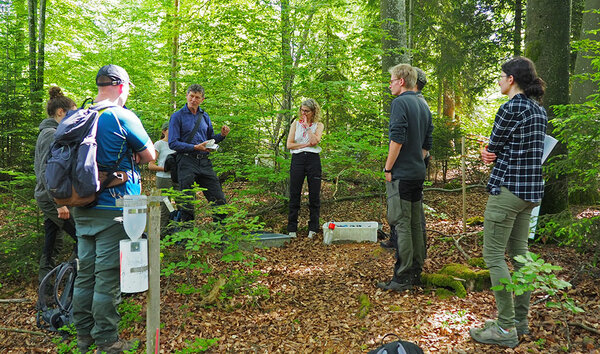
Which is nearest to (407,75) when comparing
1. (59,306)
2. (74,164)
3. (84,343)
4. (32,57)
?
(74,164)

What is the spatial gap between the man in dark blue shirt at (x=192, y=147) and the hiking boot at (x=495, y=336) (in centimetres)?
331

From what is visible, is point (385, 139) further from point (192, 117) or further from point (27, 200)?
point (27, 200)

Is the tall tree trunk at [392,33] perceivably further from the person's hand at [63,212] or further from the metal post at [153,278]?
the metal post at [153,278]

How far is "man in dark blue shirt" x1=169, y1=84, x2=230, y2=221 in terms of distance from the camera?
493 centimetres

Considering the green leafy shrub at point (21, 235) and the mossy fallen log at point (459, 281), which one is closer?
the mossy fallen log at point (459, 281)

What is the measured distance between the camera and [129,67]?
9.58 m

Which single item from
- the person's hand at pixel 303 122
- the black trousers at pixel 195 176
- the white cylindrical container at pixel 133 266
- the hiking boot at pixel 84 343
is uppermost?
the person's hand at pixel 303 122

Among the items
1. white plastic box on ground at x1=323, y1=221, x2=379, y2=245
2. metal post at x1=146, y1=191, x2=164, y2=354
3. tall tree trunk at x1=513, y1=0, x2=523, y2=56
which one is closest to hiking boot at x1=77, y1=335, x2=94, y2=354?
metal post at x1=146, y1=191, x2=164, y2=354

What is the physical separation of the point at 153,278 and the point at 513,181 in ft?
8.39

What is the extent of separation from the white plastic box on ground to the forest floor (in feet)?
1.80

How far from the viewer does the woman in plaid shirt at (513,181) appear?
2.70m

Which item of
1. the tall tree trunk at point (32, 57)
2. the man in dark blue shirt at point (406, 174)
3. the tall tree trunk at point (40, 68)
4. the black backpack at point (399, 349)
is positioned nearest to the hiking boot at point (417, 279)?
the man in dark blue shirt at point (406, 174)

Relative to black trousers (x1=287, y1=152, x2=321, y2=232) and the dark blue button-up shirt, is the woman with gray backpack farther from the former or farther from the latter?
black trousers (x1=287, y1=152, x2=321, y2=232)

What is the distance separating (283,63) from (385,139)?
228cm
